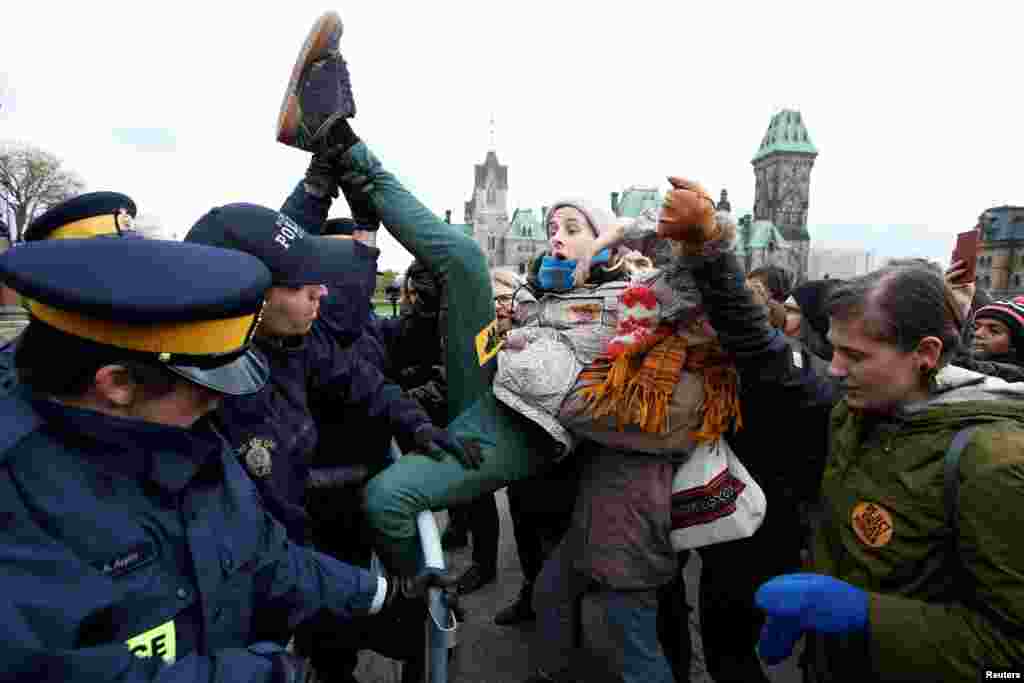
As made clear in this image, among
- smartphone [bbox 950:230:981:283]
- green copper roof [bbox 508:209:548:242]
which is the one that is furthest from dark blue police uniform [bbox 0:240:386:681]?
green copper roof [bbox 508:209:548:242]

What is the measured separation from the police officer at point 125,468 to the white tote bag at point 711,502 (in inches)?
56.9

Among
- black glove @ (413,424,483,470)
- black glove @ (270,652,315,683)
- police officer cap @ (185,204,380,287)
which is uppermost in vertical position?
police officer cap @ (185,204,380,287)

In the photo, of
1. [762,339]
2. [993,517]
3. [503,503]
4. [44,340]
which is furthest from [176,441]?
[503,503]

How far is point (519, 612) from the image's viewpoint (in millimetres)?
3678

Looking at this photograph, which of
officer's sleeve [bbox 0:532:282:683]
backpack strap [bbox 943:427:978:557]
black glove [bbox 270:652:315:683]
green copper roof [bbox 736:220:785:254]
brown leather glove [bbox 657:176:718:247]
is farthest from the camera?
green copper roof [bbox 736:220:785:254]

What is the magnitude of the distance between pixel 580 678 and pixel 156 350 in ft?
8.53

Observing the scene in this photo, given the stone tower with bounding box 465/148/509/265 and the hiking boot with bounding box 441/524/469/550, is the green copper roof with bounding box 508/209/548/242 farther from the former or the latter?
the hiking boot with bounding box 441/524/469/550

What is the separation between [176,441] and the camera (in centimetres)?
122

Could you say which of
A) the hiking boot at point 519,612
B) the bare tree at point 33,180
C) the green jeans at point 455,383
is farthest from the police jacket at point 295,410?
the bare tree at point 33,180

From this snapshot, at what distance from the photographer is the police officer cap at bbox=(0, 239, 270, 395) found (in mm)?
1052

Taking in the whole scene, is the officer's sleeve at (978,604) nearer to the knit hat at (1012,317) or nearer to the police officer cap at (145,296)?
the police officer cap at (145,296)

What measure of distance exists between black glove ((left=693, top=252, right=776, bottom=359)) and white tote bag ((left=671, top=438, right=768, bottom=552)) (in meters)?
0.49

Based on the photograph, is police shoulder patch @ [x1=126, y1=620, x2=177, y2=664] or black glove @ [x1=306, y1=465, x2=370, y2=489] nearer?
police shoulder patch @ [x1=126, y1=620, x2=177, y2=664]

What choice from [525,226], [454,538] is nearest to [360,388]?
[454,538]
